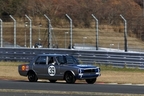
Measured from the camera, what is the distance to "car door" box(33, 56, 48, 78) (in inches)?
984

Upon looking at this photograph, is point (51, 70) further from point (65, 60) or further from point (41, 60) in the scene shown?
point (41, 60)

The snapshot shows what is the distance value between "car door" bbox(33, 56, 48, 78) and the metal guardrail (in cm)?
782

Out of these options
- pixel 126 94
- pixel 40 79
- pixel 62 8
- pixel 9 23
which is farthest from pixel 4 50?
pixel 62 8

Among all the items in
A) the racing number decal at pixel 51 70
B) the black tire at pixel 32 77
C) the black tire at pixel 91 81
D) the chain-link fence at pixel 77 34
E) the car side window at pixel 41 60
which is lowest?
the black tire at pixel 91 81

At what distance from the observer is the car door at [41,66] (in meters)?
25.0

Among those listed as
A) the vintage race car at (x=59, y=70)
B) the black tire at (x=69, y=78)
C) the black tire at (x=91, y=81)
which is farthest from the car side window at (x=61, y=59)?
the black tire at (x=91, y=81)

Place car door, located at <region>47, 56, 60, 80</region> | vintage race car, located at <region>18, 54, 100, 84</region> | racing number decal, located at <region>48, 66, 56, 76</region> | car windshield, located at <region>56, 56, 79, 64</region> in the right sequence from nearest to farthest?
vintage race car, located at <region>18, 54, 100, 84</region> → car door, located at <region>47, 56, 60, 80</region> → racing number decal, located at <region>48, 66, 56, 76</region> → car windshield, located at <region>56, 56, 79, 64</region>

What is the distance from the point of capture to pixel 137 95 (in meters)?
17.6

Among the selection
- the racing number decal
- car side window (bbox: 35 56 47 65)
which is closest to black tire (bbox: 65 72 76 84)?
the racing number decal

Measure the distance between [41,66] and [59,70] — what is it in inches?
46.2

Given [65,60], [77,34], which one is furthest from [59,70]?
[77,34]

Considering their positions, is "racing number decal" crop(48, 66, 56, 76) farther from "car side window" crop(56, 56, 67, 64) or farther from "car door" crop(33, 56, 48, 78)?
"car side window" crop(56, 56, 67, 64)

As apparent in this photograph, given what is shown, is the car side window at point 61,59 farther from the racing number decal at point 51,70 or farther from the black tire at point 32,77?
the black tire at point 32,77

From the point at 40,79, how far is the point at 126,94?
30.2ft
